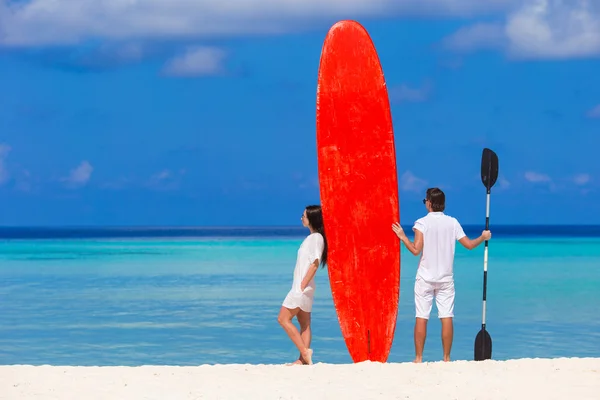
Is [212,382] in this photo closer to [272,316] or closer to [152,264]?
[272,316]

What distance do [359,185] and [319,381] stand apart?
68.9 inches

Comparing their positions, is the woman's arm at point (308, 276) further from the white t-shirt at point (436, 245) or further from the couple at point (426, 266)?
the white t-shirt at point (436, 245)

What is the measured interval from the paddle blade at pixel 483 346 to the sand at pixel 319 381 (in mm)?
572

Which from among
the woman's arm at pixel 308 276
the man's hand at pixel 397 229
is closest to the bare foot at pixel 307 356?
the woman's arm at pixel 308 276

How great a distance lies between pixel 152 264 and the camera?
90.8 ft

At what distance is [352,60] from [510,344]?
18.1ft

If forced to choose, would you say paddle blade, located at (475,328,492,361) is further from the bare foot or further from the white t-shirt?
the bare foot

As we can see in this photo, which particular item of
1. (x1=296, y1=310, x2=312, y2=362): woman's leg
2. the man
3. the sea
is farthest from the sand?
the sea

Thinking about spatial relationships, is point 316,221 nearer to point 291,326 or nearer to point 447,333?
point 291,326

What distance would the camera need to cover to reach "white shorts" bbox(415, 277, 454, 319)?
6.27 metres

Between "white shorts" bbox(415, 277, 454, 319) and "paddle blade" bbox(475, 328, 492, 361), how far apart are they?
58 cm

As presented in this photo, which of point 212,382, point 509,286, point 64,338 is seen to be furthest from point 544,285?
point 212,382

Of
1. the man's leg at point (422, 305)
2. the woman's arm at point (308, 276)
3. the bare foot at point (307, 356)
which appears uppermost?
the woman's arm at point (308, 276)

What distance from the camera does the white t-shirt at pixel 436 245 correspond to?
6.21 m
